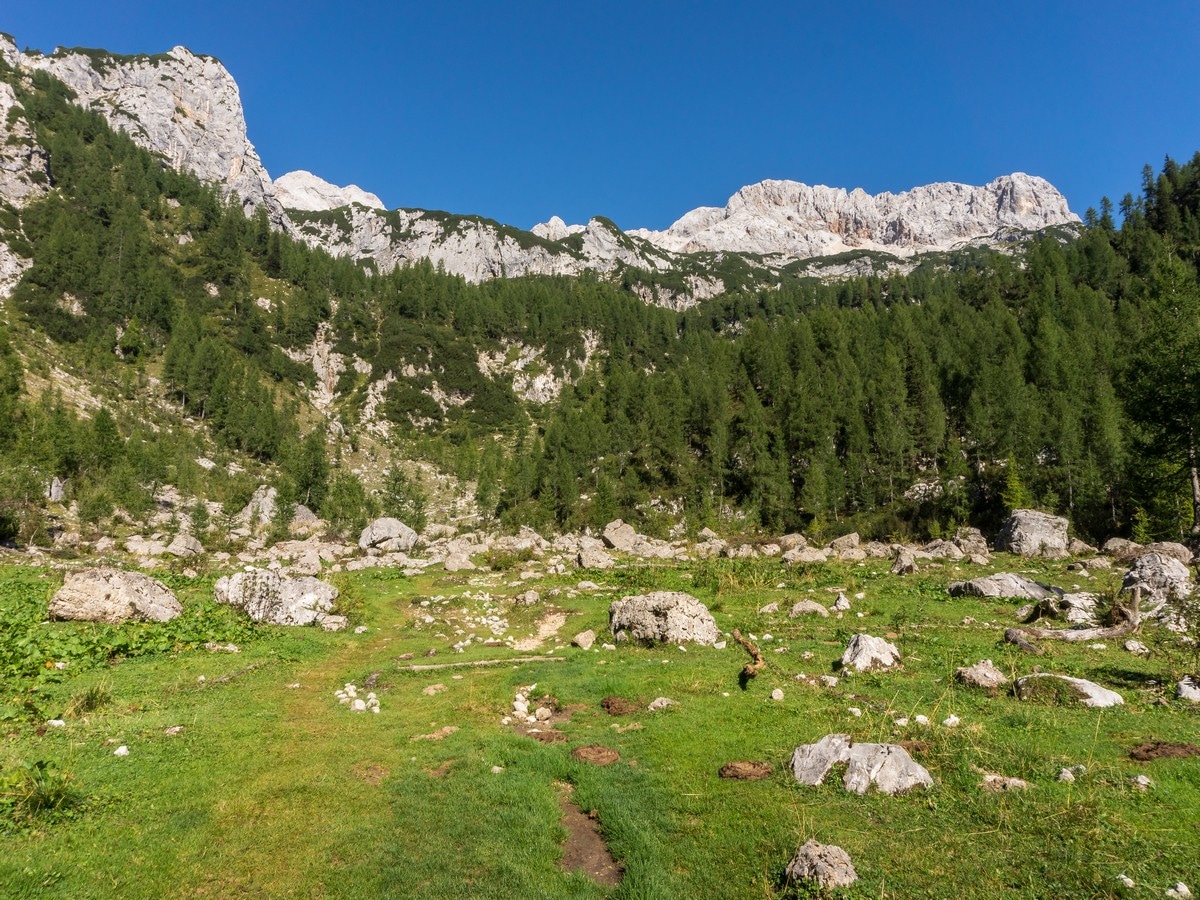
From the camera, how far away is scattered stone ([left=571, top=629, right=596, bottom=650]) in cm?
2183

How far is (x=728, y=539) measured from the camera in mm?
63531

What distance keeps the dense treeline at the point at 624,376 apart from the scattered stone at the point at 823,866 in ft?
145

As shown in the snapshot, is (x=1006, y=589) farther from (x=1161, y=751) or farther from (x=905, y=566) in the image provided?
(x=1161, y=751)

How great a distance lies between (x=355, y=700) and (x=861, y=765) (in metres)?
12.5

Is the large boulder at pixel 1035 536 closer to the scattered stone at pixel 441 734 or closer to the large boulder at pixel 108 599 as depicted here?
the scattered stone at pixel 441 734

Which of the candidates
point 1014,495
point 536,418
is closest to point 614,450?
point 1014,495

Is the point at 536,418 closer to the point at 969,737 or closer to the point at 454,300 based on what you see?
the point at 454,300

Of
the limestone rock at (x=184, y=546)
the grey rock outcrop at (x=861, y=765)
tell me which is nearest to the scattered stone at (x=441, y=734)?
the grey rock outcrop at (x=861, y=765)

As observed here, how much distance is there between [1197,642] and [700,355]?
434 feet

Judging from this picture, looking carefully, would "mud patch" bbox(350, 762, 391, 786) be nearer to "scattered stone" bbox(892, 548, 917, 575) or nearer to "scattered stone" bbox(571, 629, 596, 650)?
"scattered stone" bbox(571, 629, 596, 650)

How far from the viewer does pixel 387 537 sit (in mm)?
58281

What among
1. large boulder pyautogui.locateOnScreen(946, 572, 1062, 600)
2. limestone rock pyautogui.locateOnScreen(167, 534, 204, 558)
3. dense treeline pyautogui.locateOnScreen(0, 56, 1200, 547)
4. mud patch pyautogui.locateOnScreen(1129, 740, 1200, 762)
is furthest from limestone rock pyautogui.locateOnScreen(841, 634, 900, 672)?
limestone rock pyautogui.locateOnScreen(167, 534, 204, 558)

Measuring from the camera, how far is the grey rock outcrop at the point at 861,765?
9.38 meters

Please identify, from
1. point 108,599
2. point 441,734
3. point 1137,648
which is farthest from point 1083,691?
point 108,599
